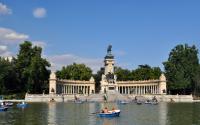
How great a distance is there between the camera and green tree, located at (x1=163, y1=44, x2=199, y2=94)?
139875 mm

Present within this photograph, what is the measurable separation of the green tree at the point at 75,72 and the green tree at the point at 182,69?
32.2 m

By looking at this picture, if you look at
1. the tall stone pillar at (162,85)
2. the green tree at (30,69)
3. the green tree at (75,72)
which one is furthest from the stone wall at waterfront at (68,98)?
the green tree at (75,72)

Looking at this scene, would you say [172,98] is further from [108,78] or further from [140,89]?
[108,78]

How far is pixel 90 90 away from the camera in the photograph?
15062 cm

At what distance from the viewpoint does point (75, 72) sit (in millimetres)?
161000

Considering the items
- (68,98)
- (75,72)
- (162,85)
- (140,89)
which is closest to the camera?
(68,98)

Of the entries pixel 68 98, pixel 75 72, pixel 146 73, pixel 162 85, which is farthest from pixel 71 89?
pixel 162 85

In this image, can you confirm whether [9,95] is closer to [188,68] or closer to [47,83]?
[47,83]

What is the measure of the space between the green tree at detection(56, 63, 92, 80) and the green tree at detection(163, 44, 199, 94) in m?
32.2

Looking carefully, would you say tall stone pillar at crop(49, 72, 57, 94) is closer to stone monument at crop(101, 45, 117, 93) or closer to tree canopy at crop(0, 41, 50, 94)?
tree canopy at crop(0, 41, 50, 94)

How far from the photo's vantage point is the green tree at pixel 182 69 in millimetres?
139875

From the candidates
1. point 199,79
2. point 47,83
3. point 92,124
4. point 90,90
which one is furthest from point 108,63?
point 92,124

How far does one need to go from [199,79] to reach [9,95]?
62234 mm

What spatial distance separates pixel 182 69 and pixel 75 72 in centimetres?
4190
